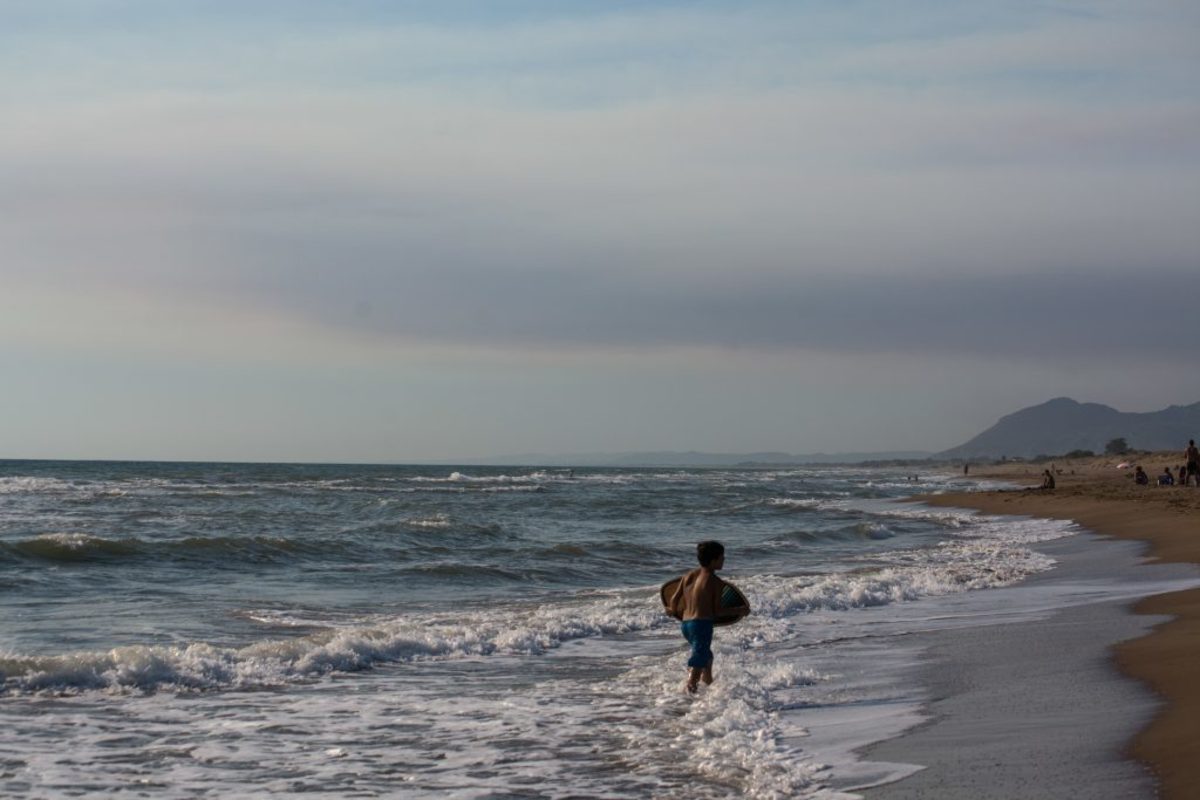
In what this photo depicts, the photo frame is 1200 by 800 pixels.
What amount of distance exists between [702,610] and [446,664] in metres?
3.35

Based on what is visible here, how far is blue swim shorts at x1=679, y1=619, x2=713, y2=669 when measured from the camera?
33.7 feet

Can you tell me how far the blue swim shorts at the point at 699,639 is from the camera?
1028cm

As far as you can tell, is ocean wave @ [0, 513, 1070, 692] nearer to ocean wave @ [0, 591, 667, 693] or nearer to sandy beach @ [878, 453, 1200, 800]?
ocean wave @ [0, 591, 667, 693]

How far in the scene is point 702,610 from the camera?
1028 centimetres

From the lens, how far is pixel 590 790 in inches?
291

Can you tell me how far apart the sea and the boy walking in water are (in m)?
0.20

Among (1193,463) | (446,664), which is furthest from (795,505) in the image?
(446,664)

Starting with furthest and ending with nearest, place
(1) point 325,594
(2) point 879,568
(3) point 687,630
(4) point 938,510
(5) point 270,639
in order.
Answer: (4) point 938,510 → (2) point 879,568 → (1) point 325,594 → (5) point 270,639 → (3) point 687,630

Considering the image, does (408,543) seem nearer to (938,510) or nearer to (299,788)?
(299,788)

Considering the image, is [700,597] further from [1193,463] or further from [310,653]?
[1193,463]

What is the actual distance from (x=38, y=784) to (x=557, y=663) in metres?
5.78

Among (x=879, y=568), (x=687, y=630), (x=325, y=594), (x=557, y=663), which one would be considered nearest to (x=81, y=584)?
(x=325, y=594)

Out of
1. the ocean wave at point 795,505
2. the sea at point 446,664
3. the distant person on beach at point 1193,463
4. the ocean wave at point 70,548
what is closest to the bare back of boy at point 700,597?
the sea at point 446,664

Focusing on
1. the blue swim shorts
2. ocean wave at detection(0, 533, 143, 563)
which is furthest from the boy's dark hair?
ocean wave at detection(0, 533, 143, 563)
